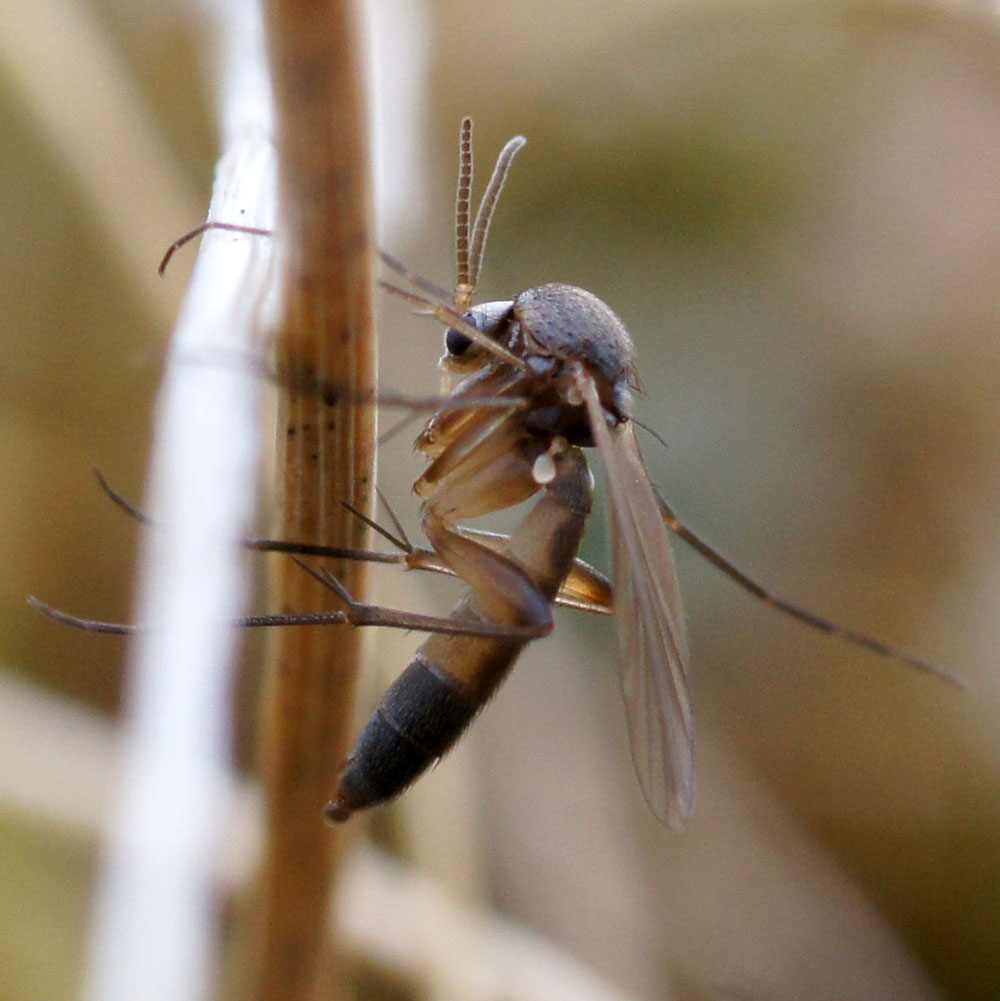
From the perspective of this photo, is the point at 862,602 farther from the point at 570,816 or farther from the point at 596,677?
the point at 570,816

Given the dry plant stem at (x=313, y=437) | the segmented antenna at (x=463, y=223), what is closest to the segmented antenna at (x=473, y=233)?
the segmented antenna at (x=463, y=223)

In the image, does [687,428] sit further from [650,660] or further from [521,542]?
[650,660]

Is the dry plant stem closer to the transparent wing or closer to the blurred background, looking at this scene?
the transparent wing

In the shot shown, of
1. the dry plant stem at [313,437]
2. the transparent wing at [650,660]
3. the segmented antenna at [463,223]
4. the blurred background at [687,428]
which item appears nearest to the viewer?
the dry plant stem at [313,437]

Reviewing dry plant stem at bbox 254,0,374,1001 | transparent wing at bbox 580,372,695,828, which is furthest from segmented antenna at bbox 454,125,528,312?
dry plant stem at bbox 254,0,374,1001

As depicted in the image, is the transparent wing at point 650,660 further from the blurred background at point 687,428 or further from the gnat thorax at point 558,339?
the blurred background at point 687,428

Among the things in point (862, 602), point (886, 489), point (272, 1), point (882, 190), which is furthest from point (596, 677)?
point (272, 1)

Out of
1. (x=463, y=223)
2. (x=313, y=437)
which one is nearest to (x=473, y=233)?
(x=463, y=223)
